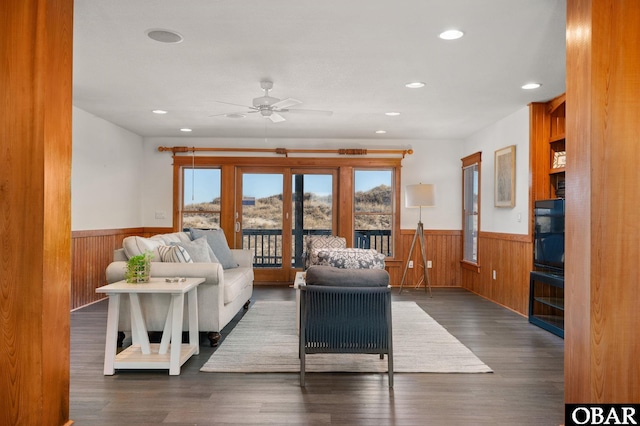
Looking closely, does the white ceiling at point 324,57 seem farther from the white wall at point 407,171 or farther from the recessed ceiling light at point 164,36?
the white wall at point 407,171

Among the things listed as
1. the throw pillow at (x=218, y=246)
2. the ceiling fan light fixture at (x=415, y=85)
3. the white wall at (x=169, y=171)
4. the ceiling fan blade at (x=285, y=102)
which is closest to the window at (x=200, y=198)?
the white wall at (x=169, y=171)

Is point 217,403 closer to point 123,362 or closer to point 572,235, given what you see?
point 123,362

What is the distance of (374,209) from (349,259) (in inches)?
175

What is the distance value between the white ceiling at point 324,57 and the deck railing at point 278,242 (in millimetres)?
2292

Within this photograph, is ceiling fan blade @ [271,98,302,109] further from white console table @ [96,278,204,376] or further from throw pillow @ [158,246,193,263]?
white console table @ [96,278,204,376]

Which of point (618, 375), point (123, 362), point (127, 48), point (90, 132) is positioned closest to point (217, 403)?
point (123, 362)

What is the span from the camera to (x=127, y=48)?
12.2ft

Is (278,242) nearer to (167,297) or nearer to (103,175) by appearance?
(103,175)

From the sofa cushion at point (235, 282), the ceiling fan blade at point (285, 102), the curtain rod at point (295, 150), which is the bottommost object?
the sofa cushion at point (235, 282)

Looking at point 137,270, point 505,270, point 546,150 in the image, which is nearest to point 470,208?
point 505,270

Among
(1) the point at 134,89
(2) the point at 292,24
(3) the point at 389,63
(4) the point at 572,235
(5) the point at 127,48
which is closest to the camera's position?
(4) the point at 572,235

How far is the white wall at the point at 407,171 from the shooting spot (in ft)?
25.7

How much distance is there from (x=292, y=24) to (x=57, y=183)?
1891 millimetres

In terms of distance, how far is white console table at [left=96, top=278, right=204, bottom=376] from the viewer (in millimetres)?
3362
